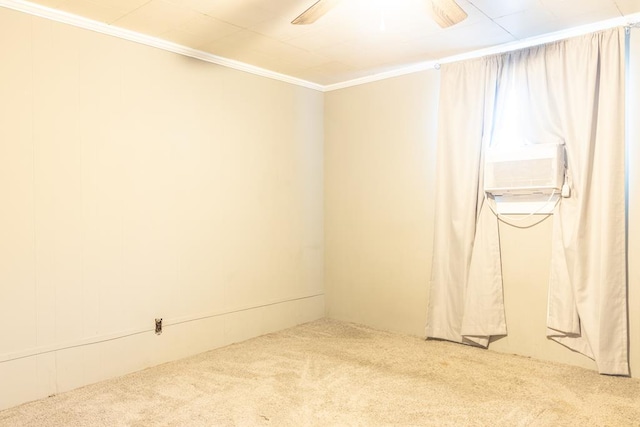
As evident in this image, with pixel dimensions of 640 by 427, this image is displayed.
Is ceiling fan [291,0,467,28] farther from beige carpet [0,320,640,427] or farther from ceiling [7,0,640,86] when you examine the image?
beige carpet [0,320,640,427]

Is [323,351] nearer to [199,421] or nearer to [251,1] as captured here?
[199,421]

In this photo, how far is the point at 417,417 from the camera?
7.67ft

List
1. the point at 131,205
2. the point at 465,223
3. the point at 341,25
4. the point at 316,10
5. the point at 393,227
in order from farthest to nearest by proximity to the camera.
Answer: the point at 393,227 < the point at 465,223 < the point at 131,205 < the point at 341,25 < the point at 316,10

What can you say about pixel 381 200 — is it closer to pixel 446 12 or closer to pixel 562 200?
pixel 562 200

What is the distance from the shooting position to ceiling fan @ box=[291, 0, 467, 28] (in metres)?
2.13

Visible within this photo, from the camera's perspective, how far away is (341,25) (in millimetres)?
2904

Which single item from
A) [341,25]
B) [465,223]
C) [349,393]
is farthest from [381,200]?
[349,393]

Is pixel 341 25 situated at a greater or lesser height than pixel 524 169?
greater

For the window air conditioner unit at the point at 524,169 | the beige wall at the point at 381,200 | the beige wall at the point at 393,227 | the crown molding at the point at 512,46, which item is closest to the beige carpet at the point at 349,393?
the beige wall at the point at 393,227

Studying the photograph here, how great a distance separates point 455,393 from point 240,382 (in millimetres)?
1270

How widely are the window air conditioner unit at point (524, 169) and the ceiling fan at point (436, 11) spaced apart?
46.6 inches

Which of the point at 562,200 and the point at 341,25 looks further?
the point at 562,200

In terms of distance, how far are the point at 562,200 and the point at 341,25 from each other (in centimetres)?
183

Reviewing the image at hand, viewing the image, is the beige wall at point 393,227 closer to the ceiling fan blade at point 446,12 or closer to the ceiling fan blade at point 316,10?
the ceiling fan blade at point 446,12
